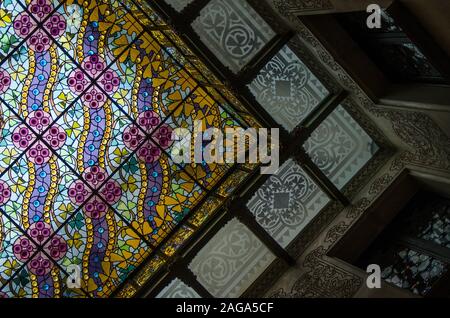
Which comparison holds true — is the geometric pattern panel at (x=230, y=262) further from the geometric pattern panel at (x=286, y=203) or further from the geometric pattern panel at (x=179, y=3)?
the geometric pattern panel at (x=179, y=3)

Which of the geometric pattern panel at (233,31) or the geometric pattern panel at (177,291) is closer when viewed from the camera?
the geometric pattern panel at (233,31)

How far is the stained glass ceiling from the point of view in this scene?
4.73 m

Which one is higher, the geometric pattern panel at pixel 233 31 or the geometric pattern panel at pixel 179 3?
the geometric pattern panel at pixel 233 31

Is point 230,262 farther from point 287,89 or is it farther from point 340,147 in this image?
point 287,89

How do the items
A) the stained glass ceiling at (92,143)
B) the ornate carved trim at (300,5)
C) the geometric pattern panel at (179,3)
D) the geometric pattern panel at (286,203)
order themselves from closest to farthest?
the ornate carved trim at (300,5) < the geometric pattern panel at (179,3) < the stained glass ceiling at (92,143) < the geometric pattern panel at (286,203)

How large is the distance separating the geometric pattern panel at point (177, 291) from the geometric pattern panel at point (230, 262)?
0.11 meters

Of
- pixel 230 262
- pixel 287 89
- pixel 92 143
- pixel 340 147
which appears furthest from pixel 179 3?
pixel 230 262

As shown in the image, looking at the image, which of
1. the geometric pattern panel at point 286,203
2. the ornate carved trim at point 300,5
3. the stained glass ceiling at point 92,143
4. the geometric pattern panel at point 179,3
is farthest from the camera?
the geometric pattern panel at point 286,203

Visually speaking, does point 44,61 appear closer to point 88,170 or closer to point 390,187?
point 88,170

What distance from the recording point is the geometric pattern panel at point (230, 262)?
190 inches

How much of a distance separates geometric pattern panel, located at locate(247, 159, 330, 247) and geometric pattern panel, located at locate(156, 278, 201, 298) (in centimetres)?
73

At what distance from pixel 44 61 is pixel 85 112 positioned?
47cm

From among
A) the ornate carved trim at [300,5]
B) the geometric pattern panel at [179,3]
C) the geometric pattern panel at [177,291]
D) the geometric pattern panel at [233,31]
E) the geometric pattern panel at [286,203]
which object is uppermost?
the ornate carved trim at [300,5]

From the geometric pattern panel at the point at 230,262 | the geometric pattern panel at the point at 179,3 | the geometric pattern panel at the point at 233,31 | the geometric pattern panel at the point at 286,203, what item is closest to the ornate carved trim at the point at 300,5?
the geometric pattern panel at the point at 233,31
